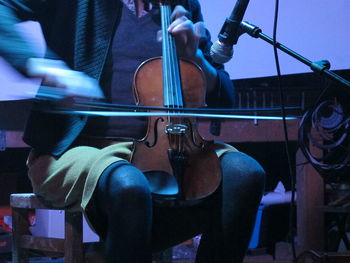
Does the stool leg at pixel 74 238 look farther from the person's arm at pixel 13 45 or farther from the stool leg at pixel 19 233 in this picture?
the person's arm at pixel 13 45

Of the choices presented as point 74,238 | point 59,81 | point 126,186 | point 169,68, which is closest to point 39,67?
point 59,81

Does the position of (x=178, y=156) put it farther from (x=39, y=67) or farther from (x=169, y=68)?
(x=39, y=67)

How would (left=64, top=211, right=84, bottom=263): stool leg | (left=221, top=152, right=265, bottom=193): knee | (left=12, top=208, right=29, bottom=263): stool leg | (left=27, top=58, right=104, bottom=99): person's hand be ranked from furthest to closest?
(left=12, top=208, right=29, bottom=263): stool leg, (left=64, top=211, right=84, bottom=263): stool leg, (left=221, top=152, right=265, bottom=193): knee, (left=27, top=58, right=104, bottom=99): person's hand

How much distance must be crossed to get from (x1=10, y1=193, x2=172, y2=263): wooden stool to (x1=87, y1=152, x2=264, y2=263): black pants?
17cm

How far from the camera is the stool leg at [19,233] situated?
1322 millimetres

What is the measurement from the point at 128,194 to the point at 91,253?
1.08ft

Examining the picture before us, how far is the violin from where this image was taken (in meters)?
1.02

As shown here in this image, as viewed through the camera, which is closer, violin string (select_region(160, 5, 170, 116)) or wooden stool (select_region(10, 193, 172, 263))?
violin string (select_region(160, 5, 170, 116))

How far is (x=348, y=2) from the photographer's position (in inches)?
72.4

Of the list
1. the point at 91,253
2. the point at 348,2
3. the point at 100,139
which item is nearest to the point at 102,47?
the point at 100,139

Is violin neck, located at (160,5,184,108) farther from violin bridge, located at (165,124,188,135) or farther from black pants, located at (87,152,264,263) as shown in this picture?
black pants, located at (87,152,264,263)

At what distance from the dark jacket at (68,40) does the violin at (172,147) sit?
13 centimetres

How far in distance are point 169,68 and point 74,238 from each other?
42 cm

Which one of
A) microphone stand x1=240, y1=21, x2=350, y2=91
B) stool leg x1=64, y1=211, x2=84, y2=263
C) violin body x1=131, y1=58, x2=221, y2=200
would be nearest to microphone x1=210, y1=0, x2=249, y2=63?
microphone stand x1=240, y1=21, x2=350, y2=91
